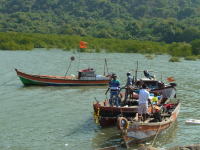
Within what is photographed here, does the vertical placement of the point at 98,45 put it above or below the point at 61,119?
above

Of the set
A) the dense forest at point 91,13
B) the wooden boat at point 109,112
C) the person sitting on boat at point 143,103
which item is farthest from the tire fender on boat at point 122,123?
the dense forest at point 91,13

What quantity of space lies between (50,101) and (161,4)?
16174 cm

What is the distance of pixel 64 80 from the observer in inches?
1234

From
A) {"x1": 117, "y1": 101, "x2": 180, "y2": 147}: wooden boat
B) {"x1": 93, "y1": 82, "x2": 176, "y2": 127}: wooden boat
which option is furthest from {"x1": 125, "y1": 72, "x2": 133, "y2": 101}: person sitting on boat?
{"x1": 117, "y1": 101, "x2": 180, "y2": 147}: wooden boat

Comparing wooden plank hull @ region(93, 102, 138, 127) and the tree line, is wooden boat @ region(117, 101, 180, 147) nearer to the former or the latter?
wooden plank hull @ region(93, 102, 138, 127)

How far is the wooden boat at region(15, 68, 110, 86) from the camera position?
103 ft

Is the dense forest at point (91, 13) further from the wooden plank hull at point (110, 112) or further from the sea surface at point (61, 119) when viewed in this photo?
the wooden plank hull at point (110, 112)

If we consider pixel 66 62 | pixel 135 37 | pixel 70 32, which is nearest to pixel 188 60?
pixel 66 62

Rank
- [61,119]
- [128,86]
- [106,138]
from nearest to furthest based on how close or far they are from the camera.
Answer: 1. [106,138]
2. [128,86]
3. [61,119]

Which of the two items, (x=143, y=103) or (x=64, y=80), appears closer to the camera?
(x=143, y=103)

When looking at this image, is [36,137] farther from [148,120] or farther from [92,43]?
[92,43]

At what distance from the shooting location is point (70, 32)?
106 meters

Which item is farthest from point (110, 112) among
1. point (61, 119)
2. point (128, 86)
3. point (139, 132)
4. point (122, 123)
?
point (61, 119)

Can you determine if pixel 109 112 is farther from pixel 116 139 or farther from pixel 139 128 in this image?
pixel 139 128
